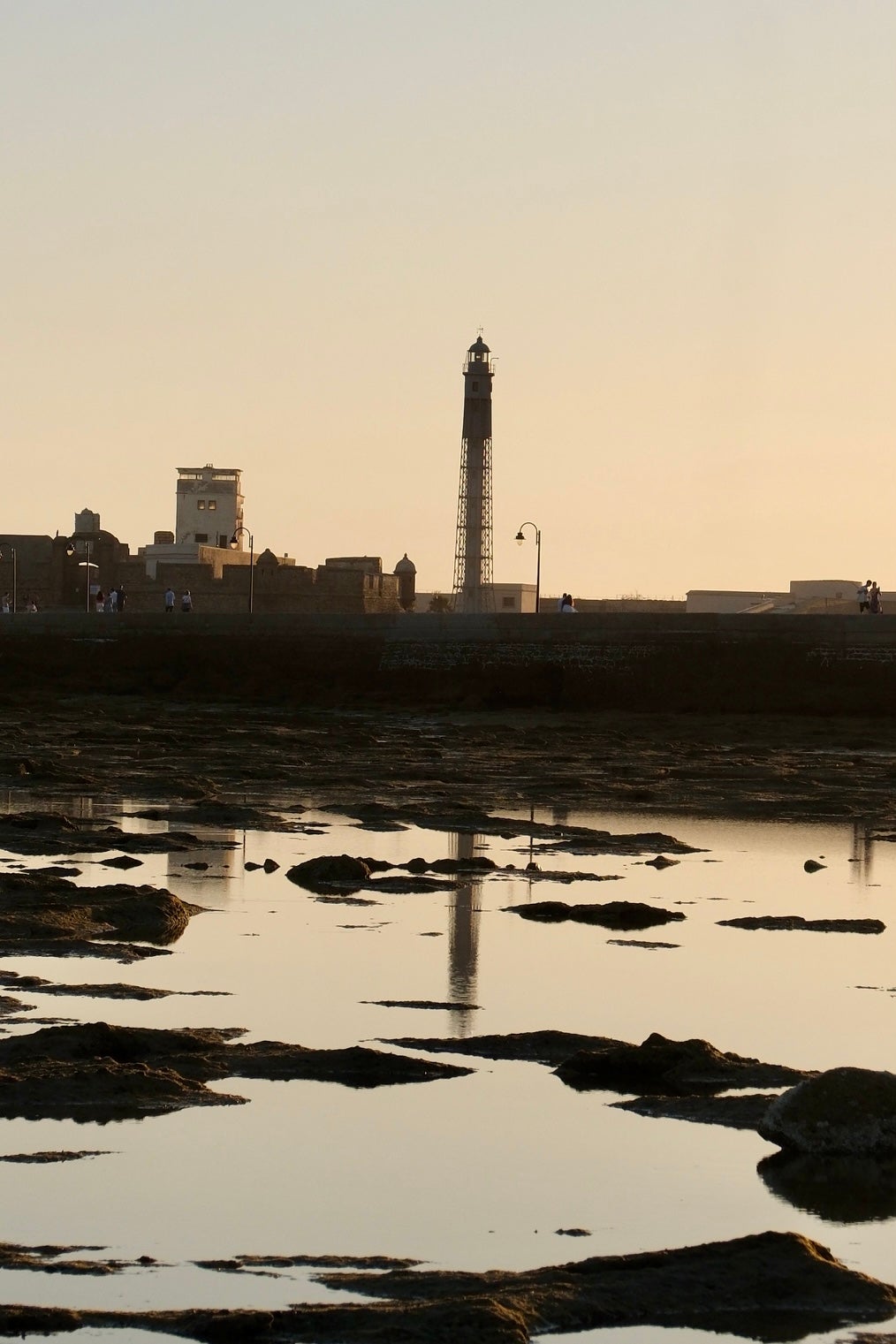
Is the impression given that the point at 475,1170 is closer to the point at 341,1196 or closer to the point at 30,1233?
the point at 341,1196

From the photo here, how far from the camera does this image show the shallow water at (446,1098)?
16.0 ft

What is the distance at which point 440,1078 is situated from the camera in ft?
21.5

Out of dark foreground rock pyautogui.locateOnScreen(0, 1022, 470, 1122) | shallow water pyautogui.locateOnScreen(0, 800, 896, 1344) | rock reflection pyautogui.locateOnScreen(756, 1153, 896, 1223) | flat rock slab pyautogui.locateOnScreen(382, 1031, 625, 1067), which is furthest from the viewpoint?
flat rock slab pyautogui.locateOnScreen(382, 1031, 625, 1067)

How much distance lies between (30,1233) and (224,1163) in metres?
0.76

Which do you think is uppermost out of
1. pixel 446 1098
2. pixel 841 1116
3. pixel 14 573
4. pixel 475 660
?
pixel 14 573

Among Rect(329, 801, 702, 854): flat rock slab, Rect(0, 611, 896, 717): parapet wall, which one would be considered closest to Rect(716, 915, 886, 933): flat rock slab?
Rect(329, 801, 702, 854): flat rock slab

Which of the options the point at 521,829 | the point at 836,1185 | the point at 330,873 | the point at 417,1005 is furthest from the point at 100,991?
the point at 521,829

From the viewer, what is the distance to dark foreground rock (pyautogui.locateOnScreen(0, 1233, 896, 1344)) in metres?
4.12

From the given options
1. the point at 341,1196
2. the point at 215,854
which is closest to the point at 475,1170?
the point at 341,1196

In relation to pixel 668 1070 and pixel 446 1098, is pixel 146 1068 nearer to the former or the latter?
pixel 446 1098

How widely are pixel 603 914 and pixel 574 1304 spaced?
5.74 m

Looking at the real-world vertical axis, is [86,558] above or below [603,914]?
above

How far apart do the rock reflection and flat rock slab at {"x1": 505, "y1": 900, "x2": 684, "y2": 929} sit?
4299 millimetres

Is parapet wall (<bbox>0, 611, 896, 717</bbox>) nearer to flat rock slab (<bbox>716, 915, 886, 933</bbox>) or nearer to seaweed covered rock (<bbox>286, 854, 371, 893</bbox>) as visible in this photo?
seaweed covered rock (<bbox>286, 854, 371, 893</bbox>)
